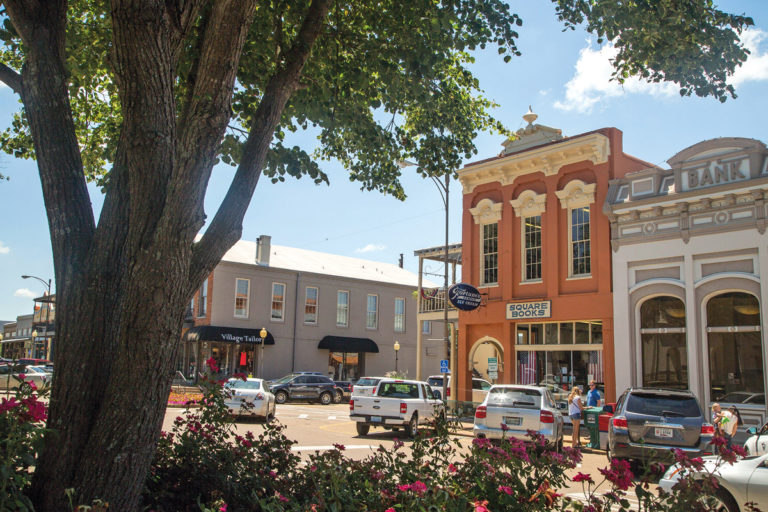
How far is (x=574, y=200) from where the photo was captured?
859 inches

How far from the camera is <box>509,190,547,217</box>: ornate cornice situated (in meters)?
22.8

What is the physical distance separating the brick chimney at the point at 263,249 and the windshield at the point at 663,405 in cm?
A: 3011

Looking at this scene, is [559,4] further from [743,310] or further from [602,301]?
[602,301]

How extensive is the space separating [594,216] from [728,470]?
14.3m

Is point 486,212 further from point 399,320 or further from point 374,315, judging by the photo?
point 399,320


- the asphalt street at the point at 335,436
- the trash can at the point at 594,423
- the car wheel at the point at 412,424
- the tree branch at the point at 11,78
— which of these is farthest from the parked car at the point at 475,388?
the tree branch at the point at 11,78

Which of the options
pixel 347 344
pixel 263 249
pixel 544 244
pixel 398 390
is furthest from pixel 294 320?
pixel 398 390

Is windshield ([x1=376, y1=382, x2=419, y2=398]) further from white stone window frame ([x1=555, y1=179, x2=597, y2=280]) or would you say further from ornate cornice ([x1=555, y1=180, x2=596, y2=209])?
ornate cornice ([x1=555, y1=180, x2=596, y2=209])

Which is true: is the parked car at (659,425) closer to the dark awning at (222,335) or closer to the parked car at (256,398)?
the parked car at (256,398)

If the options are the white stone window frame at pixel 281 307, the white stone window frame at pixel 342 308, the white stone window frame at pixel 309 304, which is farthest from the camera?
the white stone window frame at pixel 342 308

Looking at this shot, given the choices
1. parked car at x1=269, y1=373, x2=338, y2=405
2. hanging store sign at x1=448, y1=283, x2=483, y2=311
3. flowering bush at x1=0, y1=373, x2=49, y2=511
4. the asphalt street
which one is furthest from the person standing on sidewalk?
parked car at x1=269, y1=373, x2=338, y2=405

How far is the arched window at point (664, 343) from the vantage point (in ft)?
60.4

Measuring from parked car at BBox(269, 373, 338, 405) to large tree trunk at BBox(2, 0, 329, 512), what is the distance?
2856cm

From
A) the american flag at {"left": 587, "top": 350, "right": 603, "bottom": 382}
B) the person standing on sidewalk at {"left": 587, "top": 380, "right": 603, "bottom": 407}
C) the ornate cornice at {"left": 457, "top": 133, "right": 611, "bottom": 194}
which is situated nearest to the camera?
the person standing on sidewalk at {"left": 587, "top": 380, "right": 603, "bottom": 407}
